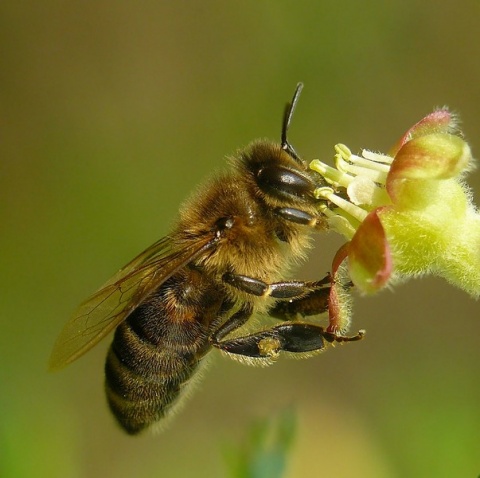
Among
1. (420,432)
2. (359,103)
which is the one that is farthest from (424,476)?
(359,103)

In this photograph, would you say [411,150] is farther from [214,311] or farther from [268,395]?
[268,395]

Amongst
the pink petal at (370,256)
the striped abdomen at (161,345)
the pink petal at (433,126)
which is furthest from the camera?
the striped abdomen at (161,345)

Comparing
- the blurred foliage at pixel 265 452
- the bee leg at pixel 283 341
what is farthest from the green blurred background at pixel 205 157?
the bee leg at pixel 283 341

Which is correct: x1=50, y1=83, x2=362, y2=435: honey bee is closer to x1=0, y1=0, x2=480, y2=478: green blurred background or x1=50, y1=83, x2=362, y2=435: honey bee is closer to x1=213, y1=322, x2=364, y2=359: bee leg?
x1=213, y1=322, x2=364, y2=359: bee leg

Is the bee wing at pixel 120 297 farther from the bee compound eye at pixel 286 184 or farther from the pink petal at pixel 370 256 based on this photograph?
the pink petal at pixel 370 256

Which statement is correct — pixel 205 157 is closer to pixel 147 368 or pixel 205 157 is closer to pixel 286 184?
pixel 147 368

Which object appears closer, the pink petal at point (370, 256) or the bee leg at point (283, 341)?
the pink petal at point (370, 256)
